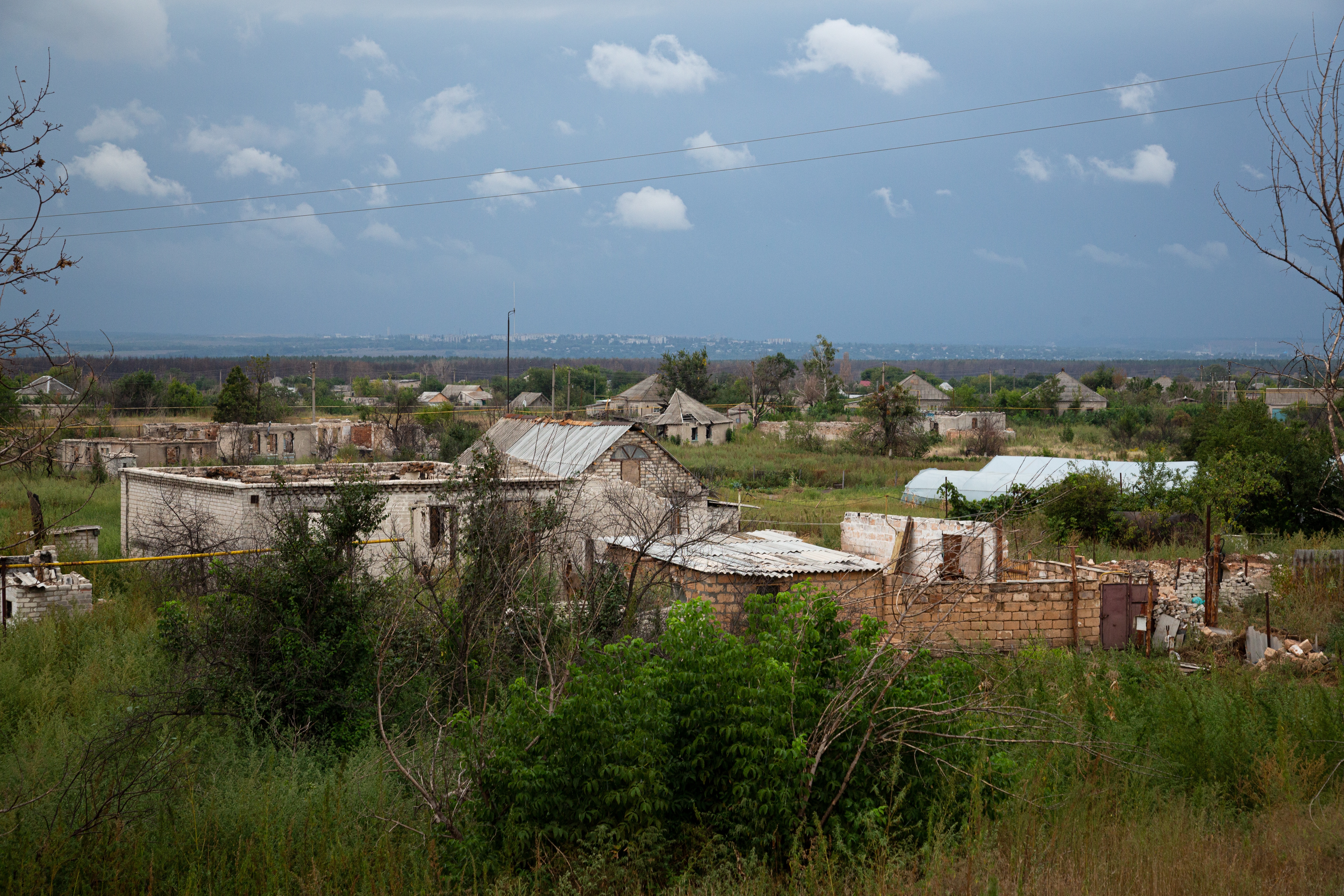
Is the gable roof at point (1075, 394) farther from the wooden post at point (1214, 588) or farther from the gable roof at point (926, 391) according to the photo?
the wooden post at point (1214, 588)

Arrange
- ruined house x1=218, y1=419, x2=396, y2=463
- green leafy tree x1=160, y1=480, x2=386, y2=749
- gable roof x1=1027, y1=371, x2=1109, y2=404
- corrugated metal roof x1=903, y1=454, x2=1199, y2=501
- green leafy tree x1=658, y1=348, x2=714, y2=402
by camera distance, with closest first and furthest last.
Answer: green leafy tree x1=160, y1=480, x2=386, y2=749
corrugated metal roof x1=903, y1=454, x2=1199, y2=501
ruined house x1=218, y1=419, x2=396, y2=463
green leafy tree x1=658, y1=348, x2=714, y2=402
gable roof x1=1027, y1=371, x2=1109, y2=404

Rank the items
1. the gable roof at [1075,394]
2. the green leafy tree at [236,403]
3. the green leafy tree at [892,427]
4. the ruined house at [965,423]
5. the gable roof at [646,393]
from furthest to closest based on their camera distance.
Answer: the gable roof at [646,393]
the gable roof at [1075,394]
the ruined house at [965,423]
the green leafy tree at [236,403]
the green leafy tree at [892,427]

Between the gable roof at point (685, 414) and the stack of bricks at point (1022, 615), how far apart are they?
48.2 m

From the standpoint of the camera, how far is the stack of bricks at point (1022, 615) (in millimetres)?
12961

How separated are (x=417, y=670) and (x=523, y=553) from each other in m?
2.58

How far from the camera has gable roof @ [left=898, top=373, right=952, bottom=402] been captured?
9850 cm

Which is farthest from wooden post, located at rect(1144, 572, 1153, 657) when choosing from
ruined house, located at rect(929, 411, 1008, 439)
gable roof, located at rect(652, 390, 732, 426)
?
gable roof, located at rect(652, 390, 732, 426)

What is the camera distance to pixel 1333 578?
15.2 meters

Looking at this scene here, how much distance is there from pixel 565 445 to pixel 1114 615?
14250 mm

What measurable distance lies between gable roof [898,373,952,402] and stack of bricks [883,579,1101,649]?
8063cm

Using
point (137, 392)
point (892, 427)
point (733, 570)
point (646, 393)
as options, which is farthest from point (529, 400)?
point (733, 570)

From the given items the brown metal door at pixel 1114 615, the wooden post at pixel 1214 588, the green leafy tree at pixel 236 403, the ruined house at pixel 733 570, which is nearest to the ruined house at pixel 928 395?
the green leafy tree at pixel 236 403

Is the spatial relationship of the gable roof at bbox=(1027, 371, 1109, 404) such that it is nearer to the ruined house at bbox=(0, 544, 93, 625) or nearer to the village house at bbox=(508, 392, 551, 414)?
the village house at bbox=(508, 392, 551, 414)

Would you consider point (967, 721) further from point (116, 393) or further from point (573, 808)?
point (116, 393)
